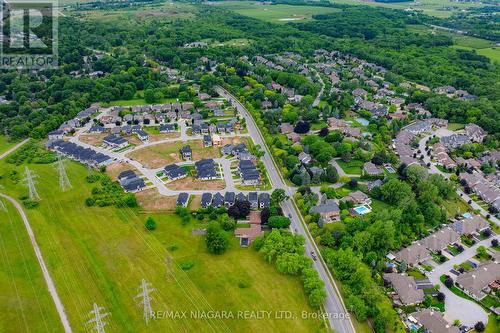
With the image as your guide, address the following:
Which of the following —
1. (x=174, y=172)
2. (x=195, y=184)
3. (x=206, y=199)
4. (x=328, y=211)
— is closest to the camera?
(x=328, y=211)

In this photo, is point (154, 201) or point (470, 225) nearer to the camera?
point (470, 225)

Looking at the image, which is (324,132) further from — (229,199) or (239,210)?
(239,210)

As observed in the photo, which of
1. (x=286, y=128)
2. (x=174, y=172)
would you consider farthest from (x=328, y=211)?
(x=286, y=128)

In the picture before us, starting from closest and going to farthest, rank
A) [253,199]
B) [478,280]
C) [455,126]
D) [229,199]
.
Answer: [478,280] → [253,199] → [229,199] → [455,126]

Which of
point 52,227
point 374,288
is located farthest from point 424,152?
point 52,227

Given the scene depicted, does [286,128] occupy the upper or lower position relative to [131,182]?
upper

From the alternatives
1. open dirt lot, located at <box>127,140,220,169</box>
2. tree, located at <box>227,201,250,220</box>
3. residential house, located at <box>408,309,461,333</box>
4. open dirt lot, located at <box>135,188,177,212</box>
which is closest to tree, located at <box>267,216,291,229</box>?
tree, located at <box>227,201,250,220</box>

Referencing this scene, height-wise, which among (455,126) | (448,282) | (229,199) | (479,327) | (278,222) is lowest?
(479,327)

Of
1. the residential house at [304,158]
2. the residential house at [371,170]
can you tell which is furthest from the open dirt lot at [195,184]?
the residential house at [371,170]
